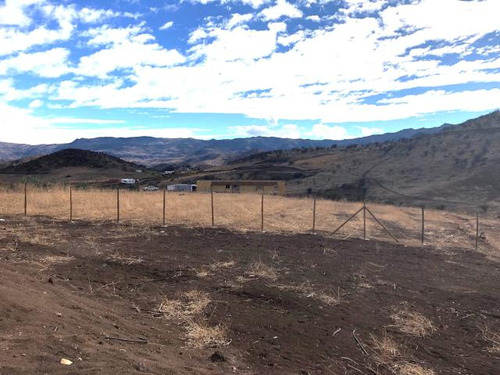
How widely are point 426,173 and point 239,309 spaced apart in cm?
6023

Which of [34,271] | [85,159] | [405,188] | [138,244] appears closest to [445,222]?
[138,244]

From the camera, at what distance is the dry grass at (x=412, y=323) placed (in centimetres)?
800

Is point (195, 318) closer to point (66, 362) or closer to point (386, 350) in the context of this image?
point (386, 350)

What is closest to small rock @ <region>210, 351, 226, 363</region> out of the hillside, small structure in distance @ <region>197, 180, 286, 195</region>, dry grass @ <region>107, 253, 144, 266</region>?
dry grass @ <region>107, 253, 144, 266</region>

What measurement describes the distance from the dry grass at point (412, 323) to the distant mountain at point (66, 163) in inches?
4829

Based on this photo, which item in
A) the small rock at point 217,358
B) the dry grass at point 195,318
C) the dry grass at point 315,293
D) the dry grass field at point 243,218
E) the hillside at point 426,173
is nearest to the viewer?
the small rock at point 217,358

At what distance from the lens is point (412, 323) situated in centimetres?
835

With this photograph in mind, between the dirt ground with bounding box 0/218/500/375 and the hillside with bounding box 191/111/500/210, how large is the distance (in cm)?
3701

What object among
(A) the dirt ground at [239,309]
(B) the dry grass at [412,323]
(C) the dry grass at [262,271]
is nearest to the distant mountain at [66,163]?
(A) the dirt ground at [239,309]

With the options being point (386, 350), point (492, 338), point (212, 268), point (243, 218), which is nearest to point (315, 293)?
point (386, 350)

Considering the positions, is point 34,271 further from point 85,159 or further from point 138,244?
point 85,159

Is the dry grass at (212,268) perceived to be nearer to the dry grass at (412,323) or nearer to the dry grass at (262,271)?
the dry grass at (262,271)

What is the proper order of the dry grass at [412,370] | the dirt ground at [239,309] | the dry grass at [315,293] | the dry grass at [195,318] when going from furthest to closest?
the dry grass at [315,293] → the dry grass at [195,318] → the dry grass at [412,370] → the dirt ground at [239,309]

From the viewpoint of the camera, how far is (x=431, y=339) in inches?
304
